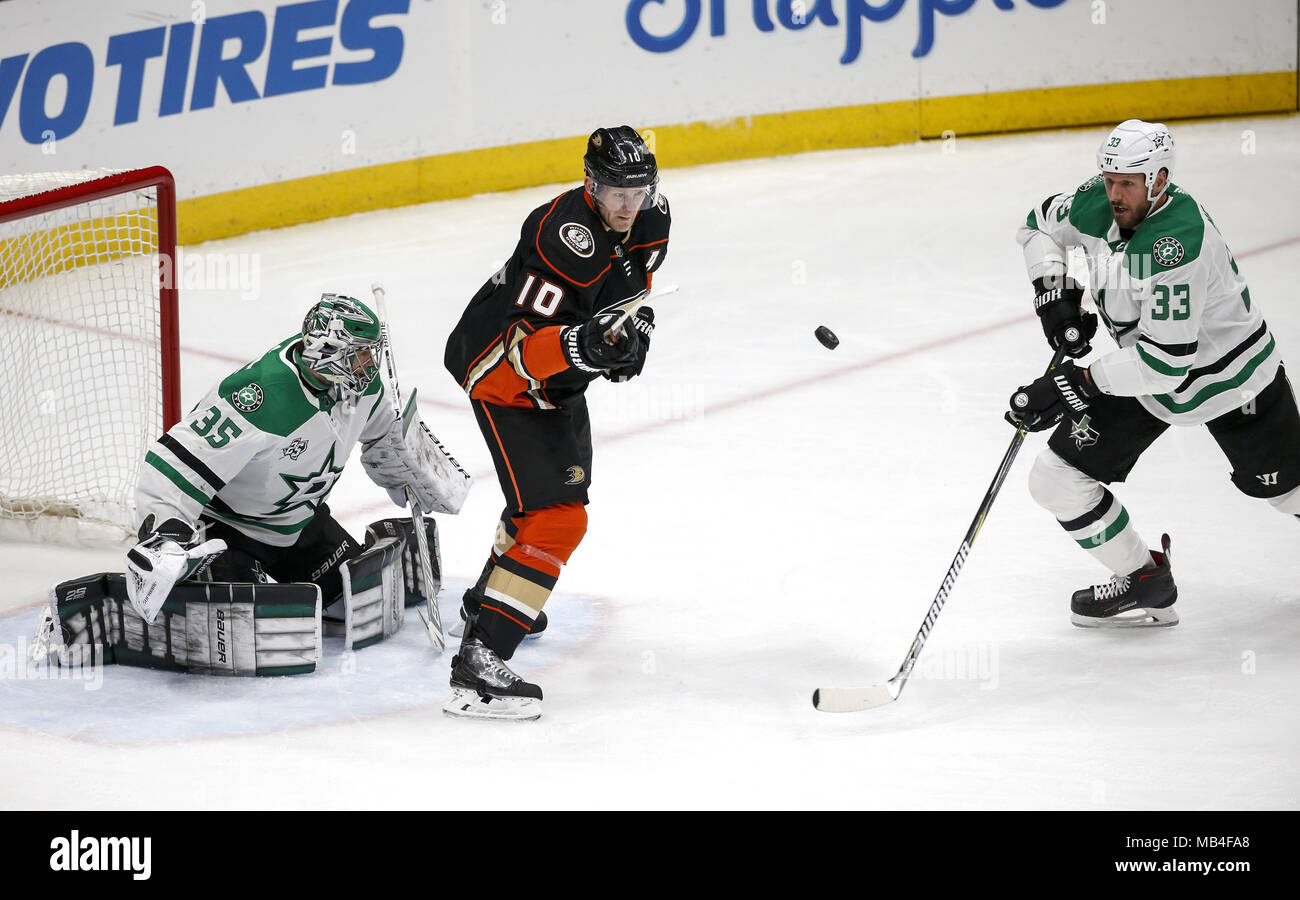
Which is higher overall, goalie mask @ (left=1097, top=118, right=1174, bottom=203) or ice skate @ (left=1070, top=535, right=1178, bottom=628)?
goalie mask @ (left=1097, top=118, right=1174, bottom=203)

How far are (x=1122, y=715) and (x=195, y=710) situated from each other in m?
1.92

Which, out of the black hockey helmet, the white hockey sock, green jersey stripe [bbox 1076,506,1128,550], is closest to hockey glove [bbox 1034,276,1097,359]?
the white hockey sock

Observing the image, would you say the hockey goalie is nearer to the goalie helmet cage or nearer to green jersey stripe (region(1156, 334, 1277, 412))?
the goalie helmet cage

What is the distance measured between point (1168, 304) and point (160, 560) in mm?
2142

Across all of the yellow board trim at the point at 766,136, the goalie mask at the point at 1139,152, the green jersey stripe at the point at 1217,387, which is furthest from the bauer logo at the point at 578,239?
the yellow board trim at the point at 766,136

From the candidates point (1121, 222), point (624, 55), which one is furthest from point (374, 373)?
point (624, 55)

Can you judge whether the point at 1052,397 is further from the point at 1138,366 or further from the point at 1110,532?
the point at 1110,532

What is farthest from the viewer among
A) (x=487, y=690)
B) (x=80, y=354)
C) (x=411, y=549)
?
(x=80, y=354)

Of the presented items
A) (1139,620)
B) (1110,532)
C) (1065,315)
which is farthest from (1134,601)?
(1065,315)

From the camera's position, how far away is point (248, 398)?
11.5 ft

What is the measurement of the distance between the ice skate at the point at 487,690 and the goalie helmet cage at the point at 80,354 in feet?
5.08

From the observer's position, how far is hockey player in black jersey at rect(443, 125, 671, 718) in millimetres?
3240

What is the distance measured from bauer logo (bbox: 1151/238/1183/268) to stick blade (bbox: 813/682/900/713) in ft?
3.46

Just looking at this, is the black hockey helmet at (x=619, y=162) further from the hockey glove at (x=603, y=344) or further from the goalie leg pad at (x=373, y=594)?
the goalie leg pad at (x=373, y=594)
